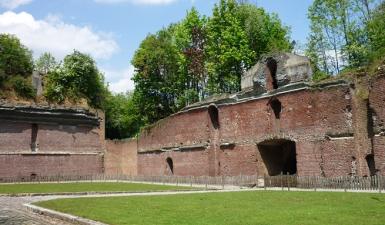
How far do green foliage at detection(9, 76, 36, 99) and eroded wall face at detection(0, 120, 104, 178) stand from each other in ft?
37.6

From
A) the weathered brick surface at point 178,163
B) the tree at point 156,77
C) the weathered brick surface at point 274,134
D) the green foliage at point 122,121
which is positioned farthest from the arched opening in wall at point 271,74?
the green foliage at point 122,121

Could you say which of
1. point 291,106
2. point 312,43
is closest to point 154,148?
point 291,106

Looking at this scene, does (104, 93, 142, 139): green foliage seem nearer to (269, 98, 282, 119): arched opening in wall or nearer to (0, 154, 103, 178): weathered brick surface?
(0, 154, 103, 178): weathered brick surface

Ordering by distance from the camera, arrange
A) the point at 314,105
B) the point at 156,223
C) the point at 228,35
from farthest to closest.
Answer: the point at 228,35 → the point at 314,105 → the point at 156,223

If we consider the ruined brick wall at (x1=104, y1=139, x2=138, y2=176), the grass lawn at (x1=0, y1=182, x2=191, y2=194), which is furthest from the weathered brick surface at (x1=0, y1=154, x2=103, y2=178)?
the grass lawn at (x1=0, y1=182, x2=191, y2=194)

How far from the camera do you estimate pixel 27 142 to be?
123 feet

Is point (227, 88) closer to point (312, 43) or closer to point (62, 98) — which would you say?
point (312, 43)

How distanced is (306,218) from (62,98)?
44875mm

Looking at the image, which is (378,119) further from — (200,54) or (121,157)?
(200,54)

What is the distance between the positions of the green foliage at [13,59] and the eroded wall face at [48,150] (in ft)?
47.9

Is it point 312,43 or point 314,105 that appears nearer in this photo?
point 314,105

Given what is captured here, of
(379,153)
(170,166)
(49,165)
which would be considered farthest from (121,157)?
(379,153)

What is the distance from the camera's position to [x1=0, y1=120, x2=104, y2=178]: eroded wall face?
3653cm

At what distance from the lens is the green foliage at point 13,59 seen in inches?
2009
